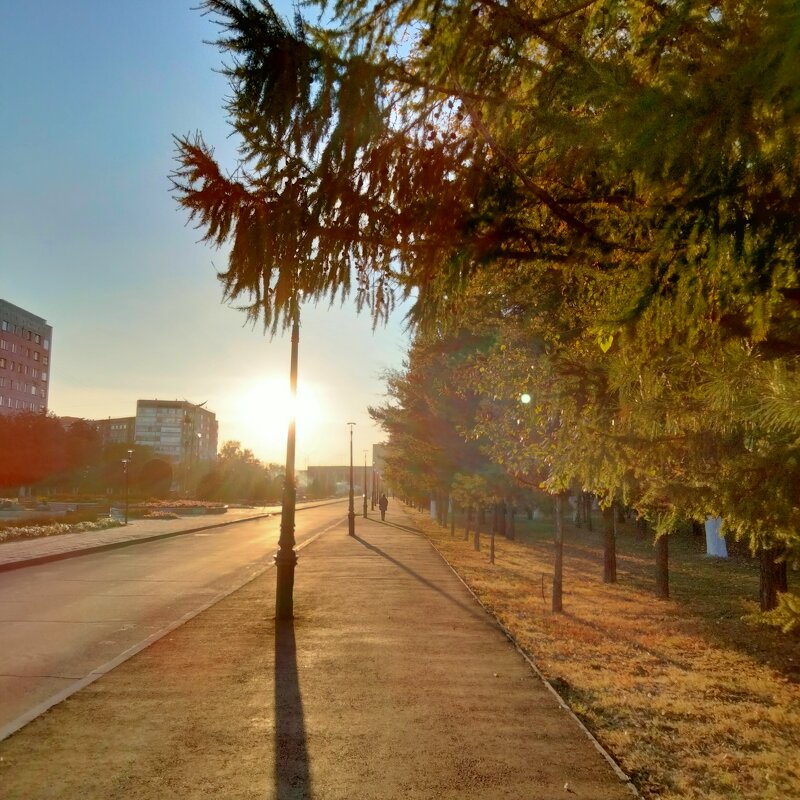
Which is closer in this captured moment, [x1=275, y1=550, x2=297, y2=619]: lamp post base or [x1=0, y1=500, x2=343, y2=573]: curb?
[x1=275, y1=550, x2=297, y2=619]: lamp post base

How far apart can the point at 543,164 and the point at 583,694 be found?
453 cm

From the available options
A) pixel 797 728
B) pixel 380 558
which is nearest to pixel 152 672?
pixel 797 728

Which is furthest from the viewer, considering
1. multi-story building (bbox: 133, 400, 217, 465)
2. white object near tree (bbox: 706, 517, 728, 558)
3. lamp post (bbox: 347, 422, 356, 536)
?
multi-story building (bbox: 133, 400, 217, 465)

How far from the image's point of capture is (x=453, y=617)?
33.4 feet

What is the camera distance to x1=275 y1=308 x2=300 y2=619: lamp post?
9.82 m

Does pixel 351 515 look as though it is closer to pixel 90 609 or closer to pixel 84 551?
pixel 84 551

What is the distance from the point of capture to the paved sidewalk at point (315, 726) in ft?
13.8

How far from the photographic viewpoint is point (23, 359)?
9850cm

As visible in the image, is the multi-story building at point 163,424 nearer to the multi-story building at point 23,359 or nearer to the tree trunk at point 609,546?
the multi-story building at point 23,359

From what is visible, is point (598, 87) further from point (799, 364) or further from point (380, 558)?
point (380, 558)

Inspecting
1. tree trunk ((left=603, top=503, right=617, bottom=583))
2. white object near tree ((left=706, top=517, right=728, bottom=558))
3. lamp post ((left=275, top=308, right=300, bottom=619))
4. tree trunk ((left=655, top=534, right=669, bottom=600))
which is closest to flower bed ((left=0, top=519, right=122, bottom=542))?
lamp post ((left=275, top=308, right=300, bottom=619))

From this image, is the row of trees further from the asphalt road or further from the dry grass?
the asphalt road

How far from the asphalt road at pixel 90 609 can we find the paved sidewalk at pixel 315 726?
1.72 feet

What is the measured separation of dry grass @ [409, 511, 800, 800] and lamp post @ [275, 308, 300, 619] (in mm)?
2917
